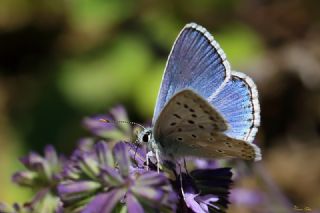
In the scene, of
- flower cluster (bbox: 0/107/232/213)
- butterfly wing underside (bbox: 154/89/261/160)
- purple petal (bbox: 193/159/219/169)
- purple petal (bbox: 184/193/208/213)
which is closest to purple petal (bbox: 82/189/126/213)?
flower cluster (bbox: 0/107/232/213)

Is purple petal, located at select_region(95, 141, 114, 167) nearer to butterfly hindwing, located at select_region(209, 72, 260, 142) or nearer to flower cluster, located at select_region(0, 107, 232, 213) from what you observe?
flower cluster, located at select_region(0, 107, 232, 213)

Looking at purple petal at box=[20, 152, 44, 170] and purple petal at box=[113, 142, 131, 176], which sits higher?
purple petal at box=[20, 152, 44, 170]

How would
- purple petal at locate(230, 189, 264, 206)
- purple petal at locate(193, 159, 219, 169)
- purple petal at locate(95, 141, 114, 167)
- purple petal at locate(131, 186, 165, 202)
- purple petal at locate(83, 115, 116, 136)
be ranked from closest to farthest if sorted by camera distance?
purple petal at locate(131, 186, 165, 202), purple petal at locate(95, 141, 114, 167), purple petal at locate(83, 115, 116, 136), purple petal at locate(193, 159, 219, 169), purple petal at locate(230, 189, 264, 206)

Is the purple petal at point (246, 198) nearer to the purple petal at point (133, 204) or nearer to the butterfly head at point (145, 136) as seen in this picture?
the butterfly head at point (145, 136)

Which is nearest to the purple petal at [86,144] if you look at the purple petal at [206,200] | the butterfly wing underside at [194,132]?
the butterfly wing underside at [194,132]

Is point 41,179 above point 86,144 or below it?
below

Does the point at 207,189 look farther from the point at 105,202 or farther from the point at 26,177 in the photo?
the point at 26,177

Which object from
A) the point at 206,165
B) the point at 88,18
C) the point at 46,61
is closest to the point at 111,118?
the point at 206,165

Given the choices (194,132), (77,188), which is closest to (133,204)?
(77,188)

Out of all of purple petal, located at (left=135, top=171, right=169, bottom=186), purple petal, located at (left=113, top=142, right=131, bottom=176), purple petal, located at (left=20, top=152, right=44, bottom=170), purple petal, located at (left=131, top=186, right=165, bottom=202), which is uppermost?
purple petal, located at (left=20, top=152, right=44, bottom=170)
